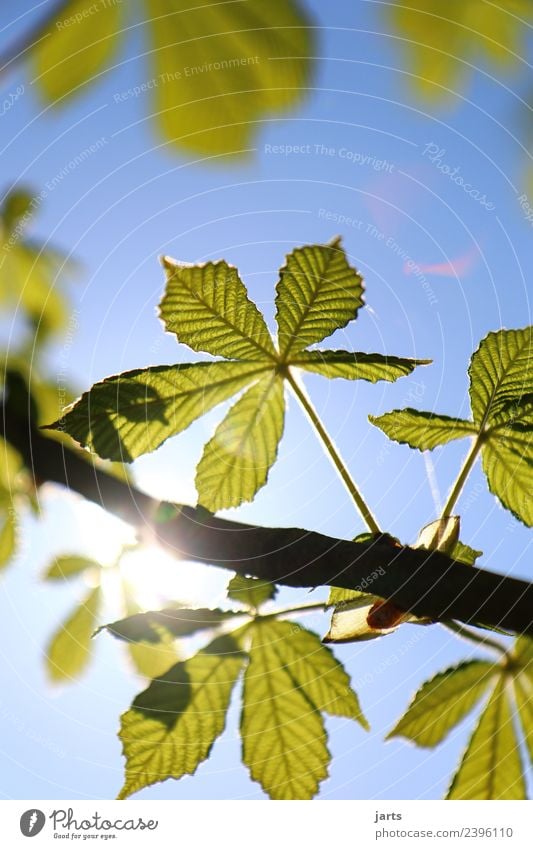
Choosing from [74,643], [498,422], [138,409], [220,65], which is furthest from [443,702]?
[220,65]

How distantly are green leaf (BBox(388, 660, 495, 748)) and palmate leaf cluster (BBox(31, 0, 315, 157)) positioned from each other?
0.52 metres

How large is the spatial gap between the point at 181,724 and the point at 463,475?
31cm

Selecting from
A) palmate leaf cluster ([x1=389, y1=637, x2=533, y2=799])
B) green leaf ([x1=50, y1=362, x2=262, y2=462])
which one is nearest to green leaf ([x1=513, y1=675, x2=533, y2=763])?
palmate leaf cluster ([x1=389, y1=637, x2=533, y2=799])

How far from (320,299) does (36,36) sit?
0.35m

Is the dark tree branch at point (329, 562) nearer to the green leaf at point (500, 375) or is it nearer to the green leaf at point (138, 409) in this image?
the green leaf at point (138, 409)

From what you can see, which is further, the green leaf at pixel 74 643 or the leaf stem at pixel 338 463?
the green leaf at pixel 74 643

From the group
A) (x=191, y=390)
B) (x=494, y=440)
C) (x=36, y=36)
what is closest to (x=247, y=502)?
(x=191, y=390)

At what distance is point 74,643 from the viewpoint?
2.75ft

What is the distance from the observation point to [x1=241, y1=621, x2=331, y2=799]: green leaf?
0.52m

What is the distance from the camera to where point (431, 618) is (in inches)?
16.5

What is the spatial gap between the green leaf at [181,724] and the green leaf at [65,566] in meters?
0.38

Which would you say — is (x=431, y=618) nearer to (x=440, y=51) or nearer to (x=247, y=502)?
(x=247, y=502)

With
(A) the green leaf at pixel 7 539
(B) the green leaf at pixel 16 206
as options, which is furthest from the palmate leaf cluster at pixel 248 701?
(B) the green leaf at pixel 16 206

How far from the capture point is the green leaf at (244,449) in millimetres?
528
